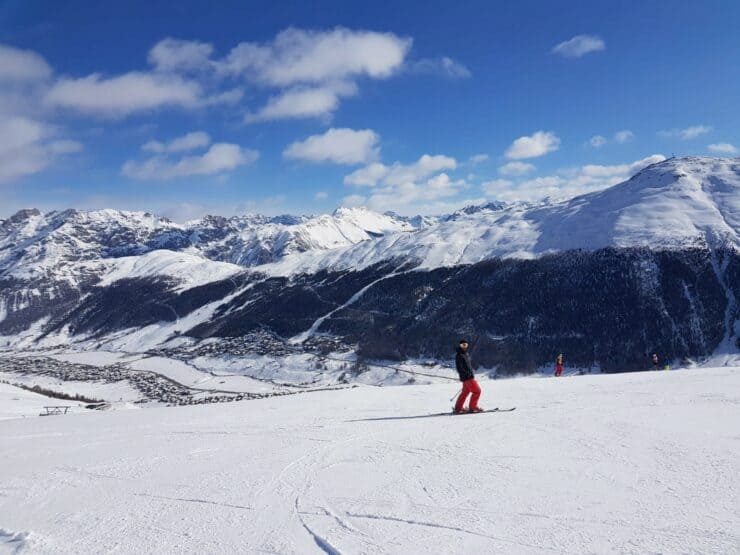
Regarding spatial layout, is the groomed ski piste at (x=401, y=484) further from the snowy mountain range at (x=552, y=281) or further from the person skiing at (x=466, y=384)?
the snowy mountain range at (x=552, y=281)

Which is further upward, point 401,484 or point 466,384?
point 466,384

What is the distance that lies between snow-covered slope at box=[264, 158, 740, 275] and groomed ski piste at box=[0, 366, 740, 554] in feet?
448

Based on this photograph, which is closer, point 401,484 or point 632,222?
point 401,484

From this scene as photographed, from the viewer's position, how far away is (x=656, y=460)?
891 cm

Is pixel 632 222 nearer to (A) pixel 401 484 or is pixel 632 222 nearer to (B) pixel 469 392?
(B) pixel 469 392

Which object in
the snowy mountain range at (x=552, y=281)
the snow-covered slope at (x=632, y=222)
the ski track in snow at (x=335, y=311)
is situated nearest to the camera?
the snowy mountain range at (x=552, y=281)

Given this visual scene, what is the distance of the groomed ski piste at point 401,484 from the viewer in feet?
20.8

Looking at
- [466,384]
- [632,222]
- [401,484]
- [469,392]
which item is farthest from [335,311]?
[401,484]

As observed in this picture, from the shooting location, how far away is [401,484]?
8414 millimetres

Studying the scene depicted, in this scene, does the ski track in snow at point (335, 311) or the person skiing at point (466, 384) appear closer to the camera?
the person skiing at point (466, 384)

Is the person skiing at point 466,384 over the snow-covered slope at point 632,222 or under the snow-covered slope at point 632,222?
under

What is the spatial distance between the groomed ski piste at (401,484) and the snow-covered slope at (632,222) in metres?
137

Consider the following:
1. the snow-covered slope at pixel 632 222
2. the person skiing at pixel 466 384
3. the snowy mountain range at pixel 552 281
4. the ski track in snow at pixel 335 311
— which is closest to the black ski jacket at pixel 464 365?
the person skiing at pixel 466 384

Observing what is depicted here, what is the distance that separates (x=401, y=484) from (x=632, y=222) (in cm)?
16061
